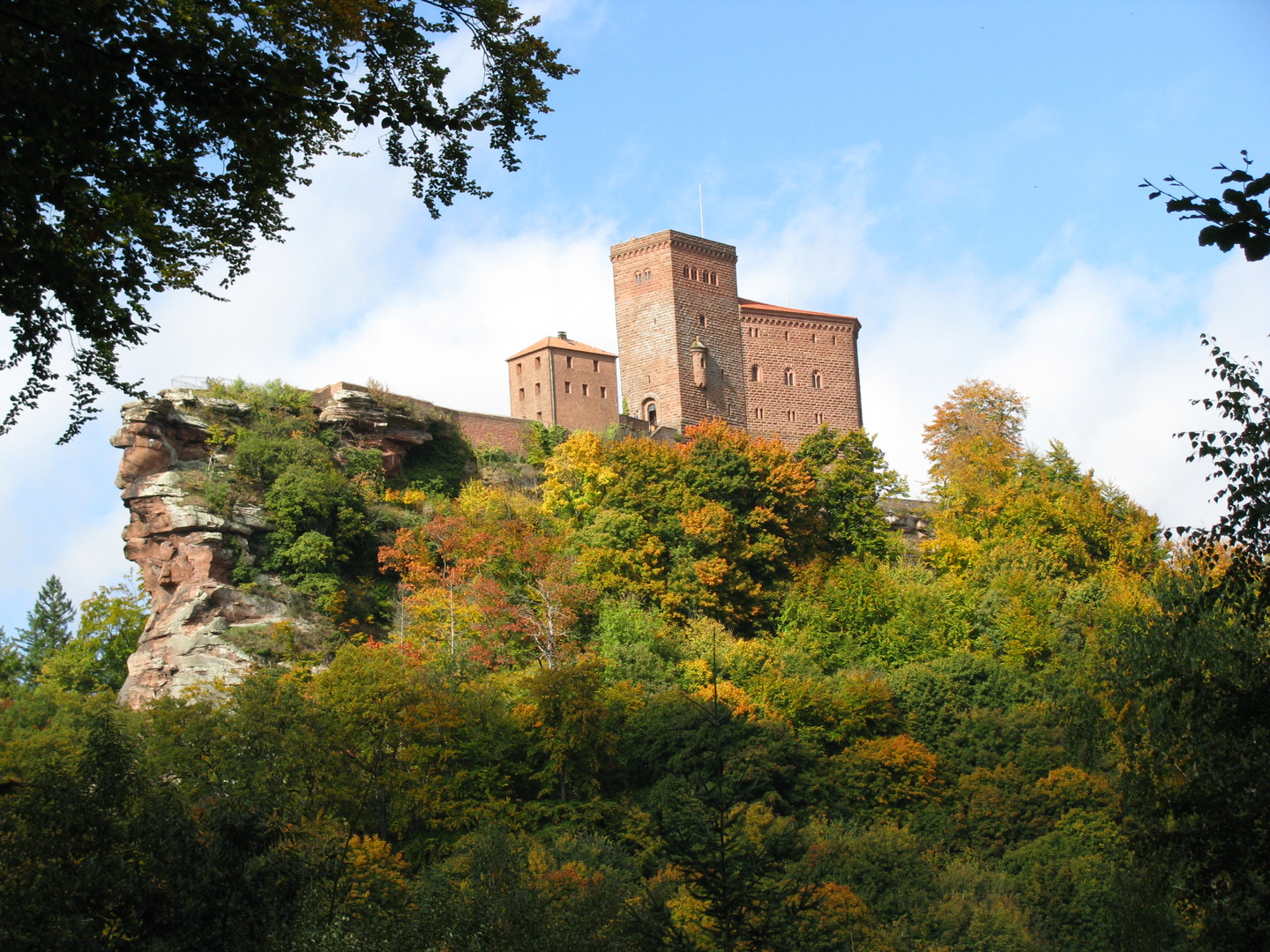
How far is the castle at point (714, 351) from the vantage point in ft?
167

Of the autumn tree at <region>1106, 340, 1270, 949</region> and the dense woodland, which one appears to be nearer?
the autumn tree at <region>1106, 340, 1270, 949</region>

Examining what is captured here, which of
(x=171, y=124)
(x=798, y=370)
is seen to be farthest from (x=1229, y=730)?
(x=798, y=370)

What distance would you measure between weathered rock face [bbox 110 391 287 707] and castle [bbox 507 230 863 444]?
49.6ft

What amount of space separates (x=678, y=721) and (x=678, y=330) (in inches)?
1005

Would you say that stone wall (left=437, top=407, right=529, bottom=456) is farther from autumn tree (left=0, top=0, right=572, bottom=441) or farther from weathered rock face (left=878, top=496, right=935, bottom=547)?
autumn tree (left=0, top=0, right=572, bottom=441)

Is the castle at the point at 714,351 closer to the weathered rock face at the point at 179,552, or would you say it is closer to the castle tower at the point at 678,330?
the castle tower at the point at 678,330

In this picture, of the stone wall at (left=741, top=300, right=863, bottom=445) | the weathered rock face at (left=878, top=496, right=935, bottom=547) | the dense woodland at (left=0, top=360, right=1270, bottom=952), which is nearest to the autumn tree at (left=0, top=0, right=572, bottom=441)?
the dense woodland at (left=0, top=360, right=1270, bottom=952)

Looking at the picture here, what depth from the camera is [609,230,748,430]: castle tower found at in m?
50.7

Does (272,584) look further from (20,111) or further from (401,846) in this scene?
(20,111)

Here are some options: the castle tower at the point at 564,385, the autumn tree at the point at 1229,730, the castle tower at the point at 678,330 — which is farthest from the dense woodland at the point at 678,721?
the castle tower at the point at 678,330

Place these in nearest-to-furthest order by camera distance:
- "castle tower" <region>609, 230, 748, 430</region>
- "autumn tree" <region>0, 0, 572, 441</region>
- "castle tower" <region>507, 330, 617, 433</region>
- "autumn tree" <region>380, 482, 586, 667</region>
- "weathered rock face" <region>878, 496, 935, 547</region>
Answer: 1. "autumn tree" <region>0, 0, 572, 441</region>
2. "autumn tree" <region>380, 482, 586, 667</region>
3. "castle tower" <region>507, 330, 617, 433</region>
4. "weathered rock face" <region>878, 496, 935, 547</region>
5. "castle tower" <region>609, 230, 748, 430</region>

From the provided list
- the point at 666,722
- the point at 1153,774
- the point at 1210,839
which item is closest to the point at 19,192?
the point at 1210,839

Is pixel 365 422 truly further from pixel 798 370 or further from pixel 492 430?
pixel 798 370

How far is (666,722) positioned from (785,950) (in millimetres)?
7996
